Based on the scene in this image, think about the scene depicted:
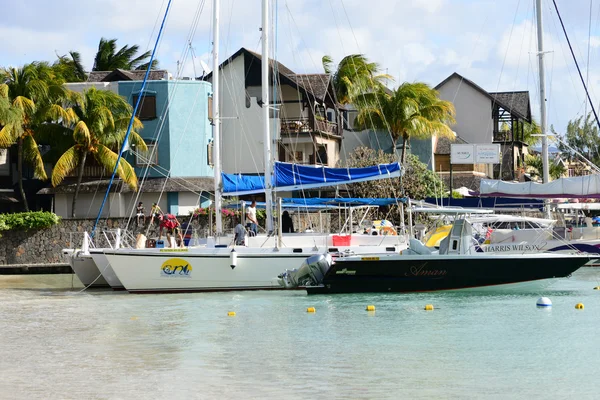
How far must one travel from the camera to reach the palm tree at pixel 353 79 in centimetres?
6056

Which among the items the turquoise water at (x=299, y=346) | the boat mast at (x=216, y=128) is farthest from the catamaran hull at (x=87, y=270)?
the boat mast at (x=216, y=128)

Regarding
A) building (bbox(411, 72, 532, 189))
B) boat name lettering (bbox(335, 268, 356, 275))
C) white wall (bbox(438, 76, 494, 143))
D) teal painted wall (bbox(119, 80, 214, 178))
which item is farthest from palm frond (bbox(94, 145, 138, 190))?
white wall (bbox(438, 76, 494, 143))

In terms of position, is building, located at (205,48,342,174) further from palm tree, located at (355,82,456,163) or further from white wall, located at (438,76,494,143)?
white wall, located at (438,76,494,143)

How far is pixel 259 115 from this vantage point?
2154 inches

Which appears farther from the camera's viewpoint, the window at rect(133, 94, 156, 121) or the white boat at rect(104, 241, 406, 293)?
the window at rect(133, 94, 156, 121)

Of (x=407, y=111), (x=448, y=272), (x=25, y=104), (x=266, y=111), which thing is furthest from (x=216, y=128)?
(x=407, y=111)

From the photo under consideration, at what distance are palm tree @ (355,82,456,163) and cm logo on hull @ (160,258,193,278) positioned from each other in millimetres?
29558

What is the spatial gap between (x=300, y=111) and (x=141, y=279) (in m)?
28.6

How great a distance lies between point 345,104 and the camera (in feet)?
212

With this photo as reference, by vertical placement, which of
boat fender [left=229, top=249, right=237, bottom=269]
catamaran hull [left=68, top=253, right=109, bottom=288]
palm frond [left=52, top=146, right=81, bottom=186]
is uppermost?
palm frond [left=52, top=146, right=81, bottom=186]

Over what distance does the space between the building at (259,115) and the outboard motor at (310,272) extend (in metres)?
24.3

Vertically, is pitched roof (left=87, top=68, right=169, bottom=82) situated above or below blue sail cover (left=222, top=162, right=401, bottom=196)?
above

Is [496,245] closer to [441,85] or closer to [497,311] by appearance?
[497,311]

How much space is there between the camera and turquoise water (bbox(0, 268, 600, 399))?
1593 cm
